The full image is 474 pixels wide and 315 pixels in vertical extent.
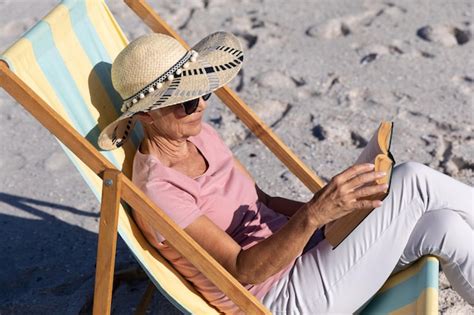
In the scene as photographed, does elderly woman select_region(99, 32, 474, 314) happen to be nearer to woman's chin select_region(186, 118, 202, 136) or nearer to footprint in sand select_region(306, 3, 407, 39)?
woman's chin select_region(186, 118, 202, 136)

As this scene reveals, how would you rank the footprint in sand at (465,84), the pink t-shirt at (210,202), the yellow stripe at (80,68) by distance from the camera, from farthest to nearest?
1. the footprint in sand at (465,84)
2. the yellow stripe at (80,68)
3. the pink t-shirt at (210,202)

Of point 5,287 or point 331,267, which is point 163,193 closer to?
point 331,267

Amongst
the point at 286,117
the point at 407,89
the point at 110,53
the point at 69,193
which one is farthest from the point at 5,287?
the point at 407,89

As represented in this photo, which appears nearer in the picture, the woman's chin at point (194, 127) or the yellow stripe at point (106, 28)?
the woman's chin at point (194, 127)

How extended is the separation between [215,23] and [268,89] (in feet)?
3.14

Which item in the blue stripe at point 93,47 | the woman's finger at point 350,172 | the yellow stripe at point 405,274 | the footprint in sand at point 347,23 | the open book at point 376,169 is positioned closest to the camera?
the woman's finger at point 350,172

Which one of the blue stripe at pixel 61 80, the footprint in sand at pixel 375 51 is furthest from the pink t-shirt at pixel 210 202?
the footprint in sand at pixel 375 51

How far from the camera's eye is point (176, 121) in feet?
9.55

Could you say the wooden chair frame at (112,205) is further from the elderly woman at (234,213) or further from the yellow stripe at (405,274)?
the yellow stripe at (405,274)

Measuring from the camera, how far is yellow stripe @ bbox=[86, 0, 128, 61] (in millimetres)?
3361

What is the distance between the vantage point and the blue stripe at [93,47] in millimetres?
3240

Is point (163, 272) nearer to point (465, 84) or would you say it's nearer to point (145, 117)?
point (145, 117)

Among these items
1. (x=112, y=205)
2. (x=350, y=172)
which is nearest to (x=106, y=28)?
(x=112, y=205)

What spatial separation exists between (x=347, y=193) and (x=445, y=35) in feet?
10.2
